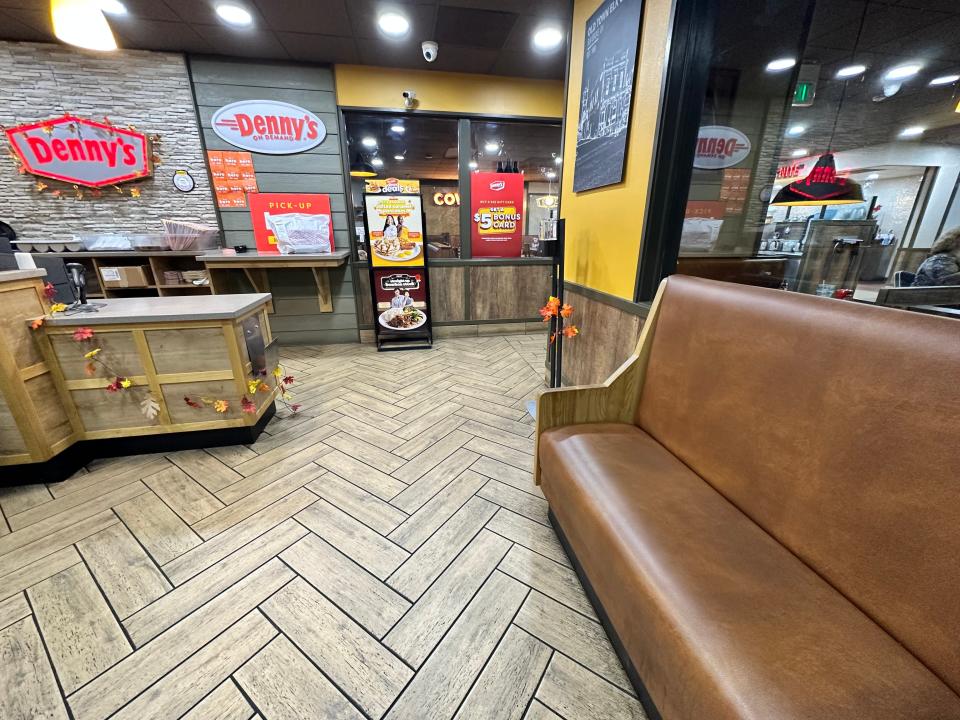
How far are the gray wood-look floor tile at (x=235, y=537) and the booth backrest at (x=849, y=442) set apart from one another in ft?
5.83

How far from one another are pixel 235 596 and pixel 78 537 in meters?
0.88

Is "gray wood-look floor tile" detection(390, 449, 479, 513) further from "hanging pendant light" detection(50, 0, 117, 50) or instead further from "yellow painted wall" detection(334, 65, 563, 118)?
"yellow painted wall" detection(334, 65, 563, 118)

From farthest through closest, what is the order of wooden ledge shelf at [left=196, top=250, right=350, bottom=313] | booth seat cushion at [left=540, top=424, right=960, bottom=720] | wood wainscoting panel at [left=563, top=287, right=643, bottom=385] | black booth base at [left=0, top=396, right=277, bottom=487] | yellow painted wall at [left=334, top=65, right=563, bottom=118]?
yellow painted wall at [left=334, top=65, right=563, bottom=118], wooden ledge shelf at [left=196, top=250, right=350, bottom=313], wood wainscoting panel at [left=563, top=287, right=643, bottom=385], black booth base at [left=0, top=396, right=277, bottom=487], booth seat cushion at [left=540, top=424, right=960, bottom=720]

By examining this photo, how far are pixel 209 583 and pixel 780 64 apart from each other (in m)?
5.00

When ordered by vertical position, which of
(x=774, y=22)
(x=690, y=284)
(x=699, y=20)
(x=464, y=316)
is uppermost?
(x=774, y=22)

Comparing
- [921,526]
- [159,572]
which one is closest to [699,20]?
[921,526]

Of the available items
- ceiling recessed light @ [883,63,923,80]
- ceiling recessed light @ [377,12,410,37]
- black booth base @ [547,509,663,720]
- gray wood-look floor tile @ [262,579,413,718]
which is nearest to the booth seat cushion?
black booth base @ [547,509,663,720]

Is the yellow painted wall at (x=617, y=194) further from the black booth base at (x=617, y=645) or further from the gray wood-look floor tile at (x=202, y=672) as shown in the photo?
the gray wood-look floor tile at (x=202, y=672)

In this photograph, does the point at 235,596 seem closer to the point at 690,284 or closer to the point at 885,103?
the point at 690,284

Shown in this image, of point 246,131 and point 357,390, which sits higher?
point 246,131

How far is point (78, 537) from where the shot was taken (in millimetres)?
1579

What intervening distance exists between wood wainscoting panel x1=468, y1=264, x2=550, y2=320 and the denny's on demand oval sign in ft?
6.98

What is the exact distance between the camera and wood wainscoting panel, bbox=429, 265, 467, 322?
4.34 meters

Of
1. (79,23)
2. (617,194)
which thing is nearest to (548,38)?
(617,194)
